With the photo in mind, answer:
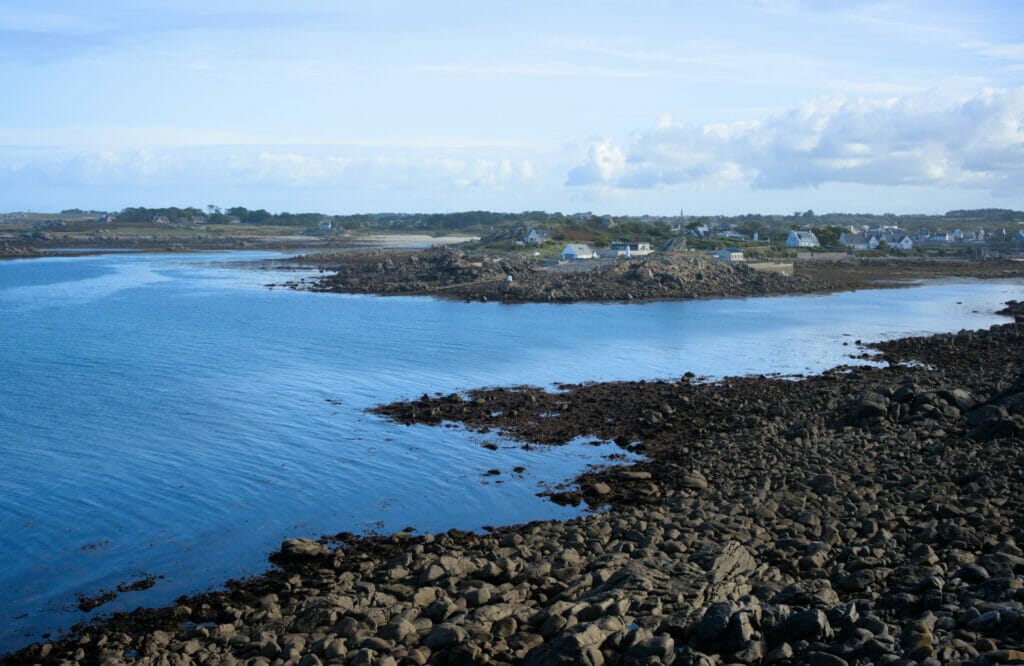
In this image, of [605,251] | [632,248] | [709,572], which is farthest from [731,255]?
[709,572]

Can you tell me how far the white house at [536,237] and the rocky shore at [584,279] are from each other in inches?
922

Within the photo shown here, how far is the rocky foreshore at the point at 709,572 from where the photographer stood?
8953 mm

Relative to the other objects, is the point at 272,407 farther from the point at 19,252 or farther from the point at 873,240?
the point at 873,240

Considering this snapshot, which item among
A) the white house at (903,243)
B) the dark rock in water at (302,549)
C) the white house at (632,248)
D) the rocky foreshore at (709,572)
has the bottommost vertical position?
the dark rock in water at (302,549)

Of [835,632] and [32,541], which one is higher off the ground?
[835,632]

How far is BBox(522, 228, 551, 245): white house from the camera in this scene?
103750mm

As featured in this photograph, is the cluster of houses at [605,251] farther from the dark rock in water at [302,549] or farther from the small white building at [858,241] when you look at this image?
the dark rock in water at [302,549]

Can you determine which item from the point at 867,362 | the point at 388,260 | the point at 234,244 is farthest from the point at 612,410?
the point at 234,244

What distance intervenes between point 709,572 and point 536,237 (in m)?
94.7

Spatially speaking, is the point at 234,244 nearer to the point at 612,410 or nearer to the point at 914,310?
the point at 914,310

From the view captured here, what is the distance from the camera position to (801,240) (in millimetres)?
109062

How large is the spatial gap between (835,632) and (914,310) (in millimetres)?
49318

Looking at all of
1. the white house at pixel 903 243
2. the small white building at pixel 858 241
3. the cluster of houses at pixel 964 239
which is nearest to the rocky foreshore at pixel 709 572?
the small white building at pixel 858 241

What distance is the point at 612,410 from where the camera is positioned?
23.6 m
